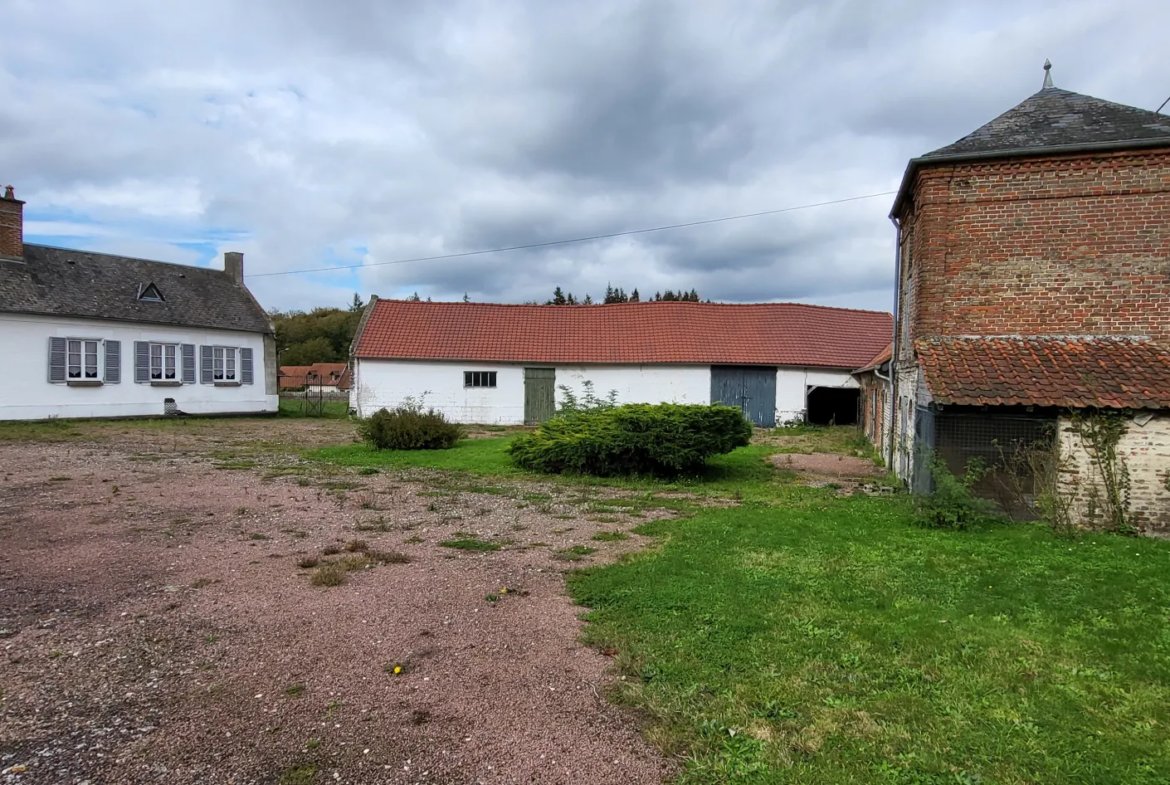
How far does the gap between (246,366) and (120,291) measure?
5547mm

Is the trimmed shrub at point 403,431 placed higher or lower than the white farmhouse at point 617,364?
lower

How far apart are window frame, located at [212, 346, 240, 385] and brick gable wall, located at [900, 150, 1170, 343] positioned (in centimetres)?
2792

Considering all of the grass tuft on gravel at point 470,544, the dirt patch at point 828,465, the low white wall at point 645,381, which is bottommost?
the dirt patch at point 828,465

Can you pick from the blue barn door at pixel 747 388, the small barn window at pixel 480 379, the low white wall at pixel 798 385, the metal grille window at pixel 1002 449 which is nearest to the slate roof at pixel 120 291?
the small barn window at pixel 480 379

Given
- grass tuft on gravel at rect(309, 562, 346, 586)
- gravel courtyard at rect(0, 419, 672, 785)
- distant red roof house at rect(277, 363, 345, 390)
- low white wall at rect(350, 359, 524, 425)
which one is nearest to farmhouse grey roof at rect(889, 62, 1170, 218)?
gravel courtyard at rect(0, 419, 672, 785)

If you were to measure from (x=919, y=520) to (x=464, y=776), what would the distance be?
23.8 feet

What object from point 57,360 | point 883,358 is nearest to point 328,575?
point 883,358

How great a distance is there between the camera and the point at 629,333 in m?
27.9

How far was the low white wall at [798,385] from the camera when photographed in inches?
1002

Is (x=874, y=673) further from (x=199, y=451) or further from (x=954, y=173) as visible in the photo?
(x=199, y=451)

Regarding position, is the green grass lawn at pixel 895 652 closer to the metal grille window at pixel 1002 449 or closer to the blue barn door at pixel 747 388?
the metal grille window at pixel 1002 449

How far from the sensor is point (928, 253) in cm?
1058

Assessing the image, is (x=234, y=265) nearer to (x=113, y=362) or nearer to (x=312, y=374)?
(x=113, y=362)

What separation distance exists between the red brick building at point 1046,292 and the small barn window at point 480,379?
17897mm
